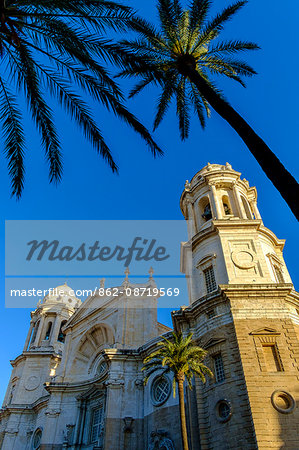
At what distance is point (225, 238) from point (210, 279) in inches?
125

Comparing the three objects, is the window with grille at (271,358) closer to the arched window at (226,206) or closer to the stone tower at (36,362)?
the arched window at (226,206)

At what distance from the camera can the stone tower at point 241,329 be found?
16141 millimetres

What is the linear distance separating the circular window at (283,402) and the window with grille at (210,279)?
7.97m

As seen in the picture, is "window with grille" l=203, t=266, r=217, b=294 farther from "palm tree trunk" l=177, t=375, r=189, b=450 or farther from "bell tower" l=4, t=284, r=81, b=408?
"bell tower" l=4, t=284, r=81, b=408

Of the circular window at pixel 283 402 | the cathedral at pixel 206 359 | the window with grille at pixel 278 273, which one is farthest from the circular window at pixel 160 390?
the window with grille at pixel 278 273

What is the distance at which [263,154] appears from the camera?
28.8 ft

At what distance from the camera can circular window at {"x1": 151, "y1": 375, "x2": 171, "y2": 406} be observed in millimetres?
23791

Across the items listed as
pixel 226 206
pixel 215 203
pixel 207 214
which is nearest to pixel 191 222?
pixel 207 214

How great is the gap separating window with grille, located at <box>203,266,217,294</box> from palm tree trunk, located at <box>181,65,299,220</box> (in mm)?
15063

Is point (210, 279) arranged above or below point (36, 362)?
below

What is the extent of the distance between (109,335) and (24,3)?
29.5m

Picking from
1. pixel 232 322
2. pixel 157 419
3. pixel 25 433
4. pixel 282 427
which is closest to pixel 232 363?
pixel 232 322

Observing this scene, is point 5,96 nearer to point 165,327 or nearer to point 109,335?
point 109,335

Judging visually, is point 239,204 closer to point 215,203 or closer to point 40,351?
point 215,203
